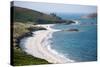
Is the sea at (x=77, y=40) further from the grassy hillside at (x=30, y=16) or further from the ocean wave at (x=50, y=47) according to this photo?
the grassy hillside at (x=30, y=16)

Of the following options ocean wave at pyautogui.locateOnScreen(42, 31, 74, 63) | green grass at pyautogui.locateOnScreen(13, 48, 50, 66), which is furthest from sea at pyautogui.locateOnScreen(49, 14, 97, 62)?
green grass at pyautogui.locateOnScreen(13, 48, 50, 66)

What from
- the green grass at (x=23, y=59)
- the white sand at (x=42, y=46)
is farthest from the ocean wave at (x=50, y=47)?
the green grass at (x=23, y=59)

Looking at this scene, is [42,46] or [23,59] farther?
[42,46]

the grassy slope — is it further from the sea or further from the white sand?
the sea

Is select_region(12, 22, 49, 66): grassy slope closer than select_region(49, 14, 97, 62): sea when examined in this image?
Yes

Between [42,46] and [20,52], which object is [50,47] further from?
[20,52]

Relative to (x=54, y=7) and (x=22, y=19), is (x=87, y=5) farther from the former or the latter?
(x=22, y=19)

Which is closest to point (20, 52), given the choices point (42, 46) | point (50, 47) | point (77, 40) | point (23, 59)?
point (23, 59)

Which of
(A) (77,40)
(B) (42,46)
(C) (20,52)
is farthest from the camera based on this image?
(A) (77,40)
